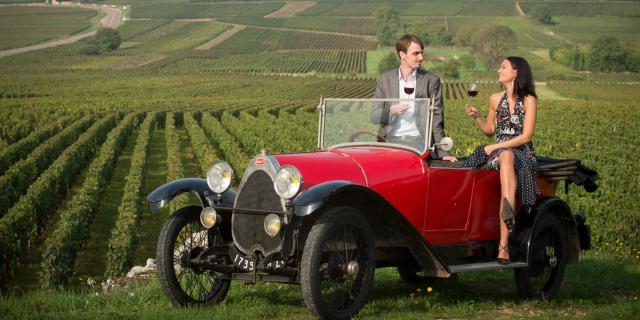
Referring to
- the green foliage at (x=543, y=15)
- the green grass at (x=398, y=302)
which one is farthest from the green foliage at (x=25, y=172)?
the green foliage at (x=543, y=15)

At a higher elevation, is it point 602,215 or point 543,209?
point 543,209

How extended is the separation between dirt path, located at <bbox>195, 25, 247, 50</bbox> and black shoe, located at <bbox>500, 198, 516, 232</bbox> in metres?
132

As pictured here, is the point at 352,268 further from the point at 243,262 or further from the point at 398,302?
the point at 398,302

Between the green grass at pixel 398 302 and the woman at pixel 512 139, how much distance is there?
2.08 ft

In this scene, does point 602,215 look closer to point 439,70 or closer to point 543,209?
point 543,209

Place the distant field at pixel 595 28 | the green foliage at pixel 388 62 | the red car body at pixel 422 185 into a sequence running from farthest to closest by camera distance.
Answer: the distant field at pixel 595 28 → the green foliage at pixel 388 62 → the red car body at pixel 422 185

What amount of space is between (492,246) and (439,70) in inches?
4273

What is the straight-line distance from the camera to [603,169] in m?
24.3

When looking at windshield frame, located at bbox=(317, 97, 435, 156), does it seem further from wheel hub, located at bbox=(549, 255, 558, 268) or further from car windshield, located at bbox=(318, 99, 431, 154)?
wheel hub, located at bbox=(549, 255, 558, 268)

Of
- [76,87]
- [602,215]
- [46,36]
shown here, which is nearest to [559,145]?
[602,215]

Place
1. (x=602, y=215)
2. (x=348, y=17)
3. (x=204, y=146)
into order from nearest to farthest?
(x=602, y=215) < (x=204, y=146) < (x=348, y=17)

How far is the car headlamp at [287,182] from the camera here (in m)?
6.52

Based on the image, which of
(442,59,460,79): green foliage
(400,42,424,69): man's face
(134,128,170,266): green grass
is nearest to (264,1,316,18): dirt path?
(442,59,460,79): green foliage

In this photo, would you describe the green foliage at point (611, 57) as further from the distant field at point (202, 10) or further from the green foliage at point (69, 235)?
the green foliage at point (69, 235)
